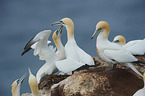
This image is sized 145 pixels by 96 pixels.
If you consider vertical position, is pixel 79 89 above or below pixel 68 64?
below

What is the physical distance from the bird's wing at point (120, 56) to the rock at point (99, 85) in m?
0.41

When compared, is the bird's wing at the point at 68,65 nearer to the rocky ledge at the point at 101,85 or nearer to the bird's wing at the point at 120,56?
the rocky ledge at the point at 101,85

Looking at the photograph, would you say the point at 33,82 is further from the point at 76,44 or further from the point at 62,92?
the point at 76,44

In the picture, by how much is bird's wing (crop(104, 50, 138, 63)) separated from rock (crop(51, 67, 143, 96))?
0.41 metres

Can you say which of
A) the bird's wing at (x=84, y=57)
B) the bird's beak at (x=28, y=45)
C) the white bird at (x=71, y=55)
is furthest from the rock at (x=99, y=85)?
the bird's beak at (x=28, y=45)

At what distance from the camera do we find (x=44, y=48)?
7844 mm

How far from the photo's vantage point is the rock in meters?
6.18

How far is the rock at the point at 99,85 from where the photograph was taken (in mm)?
6176

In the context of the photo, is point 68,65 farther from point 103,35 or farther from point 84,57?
point 103,35

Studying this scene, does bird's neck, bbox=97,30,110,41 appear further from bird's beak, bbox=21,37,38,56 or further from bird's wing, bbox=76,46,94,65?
bird's beak, bbox=21,37,38,56

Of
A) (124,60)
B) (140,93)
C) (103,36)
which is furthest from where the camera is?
(103,36)

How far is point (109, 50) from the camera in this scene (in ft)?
23.7

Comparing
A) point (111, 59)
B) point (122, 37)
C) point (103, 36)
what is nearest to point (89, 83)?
point (111, 59)

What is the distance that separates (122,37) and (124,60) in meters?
3.41
